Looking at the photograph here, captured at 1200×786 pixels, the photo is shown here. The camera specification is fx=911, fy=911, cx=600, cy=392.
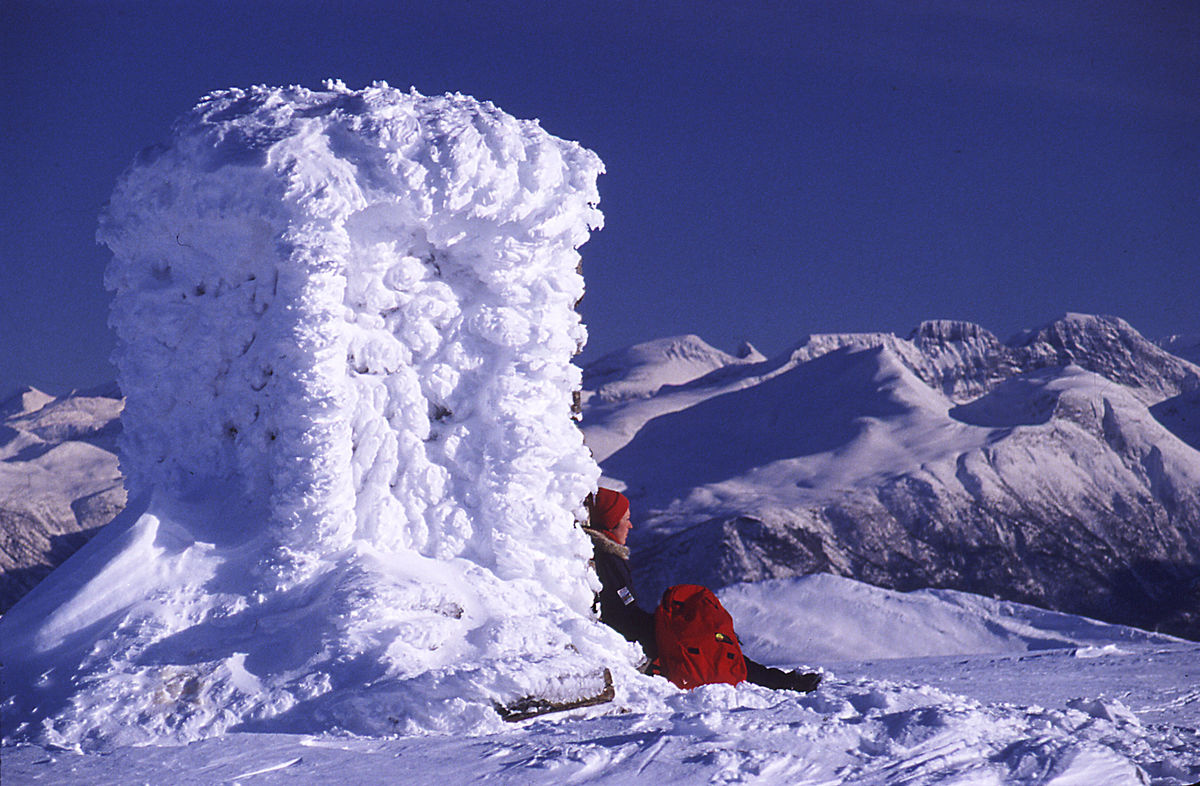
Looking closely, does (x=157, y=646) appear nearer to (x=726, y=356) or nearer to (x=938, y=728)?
(x=938, y=728)

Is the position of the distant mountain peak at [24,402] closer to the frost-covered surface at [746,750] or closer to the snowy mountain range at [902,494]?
the snowy mountain range at [902,494]

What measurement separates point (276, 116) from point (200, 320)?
0.96m

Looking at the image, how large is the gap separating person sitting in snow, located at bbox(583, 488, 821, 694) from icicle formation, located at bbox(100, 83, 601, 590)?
2.67 feet

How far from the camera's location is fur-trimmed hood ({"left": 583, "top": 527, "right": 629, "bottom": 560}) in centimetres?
499

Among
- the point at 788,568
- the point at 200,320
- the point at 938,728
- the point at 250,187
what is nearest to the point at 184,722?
the point at 200,320

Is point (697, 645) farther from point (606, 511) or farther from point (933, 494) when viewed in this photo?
point (933, 494)

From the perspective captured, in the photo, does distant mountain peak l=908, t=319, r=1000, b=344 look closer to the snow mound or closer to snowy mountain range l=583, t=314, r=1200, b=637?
snowy mountain range l=583, t=314, r=1200, b=637

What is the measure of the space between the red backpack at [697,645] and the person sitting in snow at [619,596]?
0.11 m

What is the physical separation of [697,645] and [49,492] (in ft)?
90.7

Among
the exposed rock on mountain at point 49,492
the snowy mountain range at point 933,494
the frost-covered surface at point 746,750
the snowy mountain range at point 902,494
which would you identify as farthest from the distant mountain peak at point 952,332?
the frost-covered surface at point 746,750

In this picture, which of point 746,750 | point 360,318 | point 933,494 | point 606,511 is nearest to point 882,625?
point 606,511

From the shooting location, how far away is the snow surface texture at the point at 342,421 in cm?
330

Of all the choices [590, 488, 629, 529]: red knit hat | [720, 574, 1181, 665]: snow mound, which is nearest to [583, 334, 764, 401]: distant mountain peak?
[720, 574, 1181, 665]: snow mound

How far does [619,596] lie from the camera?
4902mm
